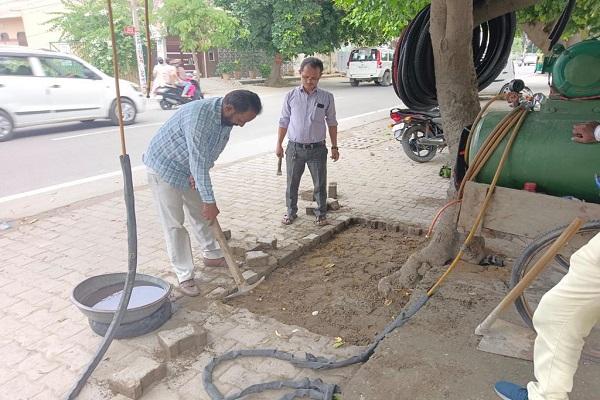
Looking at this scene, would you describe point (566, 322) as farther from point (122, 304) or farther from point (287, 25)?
point (287, 25)

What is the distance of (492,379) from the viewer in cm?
234

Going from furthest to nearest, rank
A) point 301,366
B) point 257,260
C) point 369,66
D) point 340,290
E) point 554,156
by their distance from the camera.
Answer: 1. point 369,66
2. point 257,260
3. point 340,290
4. point 301,366
5. point 554,156

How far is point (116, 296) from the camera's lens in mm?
3244

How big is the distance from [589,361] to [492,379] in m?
0.55

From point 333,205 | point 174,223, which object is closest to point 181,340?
point 174,223

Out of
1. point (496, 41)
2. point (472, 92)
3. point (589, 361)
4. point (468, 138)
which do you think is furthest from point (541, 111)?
point (496, 41)

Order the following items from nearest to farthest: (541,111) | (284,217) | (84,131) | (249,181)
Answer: (541,111) → (284,217) → (249,181) → (84,131)

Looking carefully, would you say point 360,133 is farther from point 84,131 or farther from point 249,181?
point 84,131

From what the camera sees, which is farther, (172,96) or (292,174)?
(172,96)

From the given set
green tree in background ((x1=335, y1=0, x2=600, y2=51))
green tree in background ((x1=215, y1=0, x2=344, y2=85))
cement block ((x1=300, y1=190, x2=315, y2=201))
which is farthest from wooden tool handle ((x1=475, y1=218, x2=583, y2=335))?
green tree in background ((x1=215, y1=0, x2=344, y2=85))

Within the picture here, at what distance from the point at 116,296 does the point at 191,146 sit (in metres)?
1.17

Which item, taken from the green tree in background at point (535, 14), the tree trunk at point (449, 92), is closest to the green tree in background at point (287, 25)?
the green tree in background at point (535, 14)

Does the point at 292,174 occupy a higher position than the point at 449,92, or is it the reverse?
the point at 449,92

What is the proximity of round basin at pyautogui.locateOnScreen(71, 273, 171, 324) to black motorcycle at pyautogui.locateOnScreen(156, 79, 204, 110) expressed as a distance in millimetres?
11634
